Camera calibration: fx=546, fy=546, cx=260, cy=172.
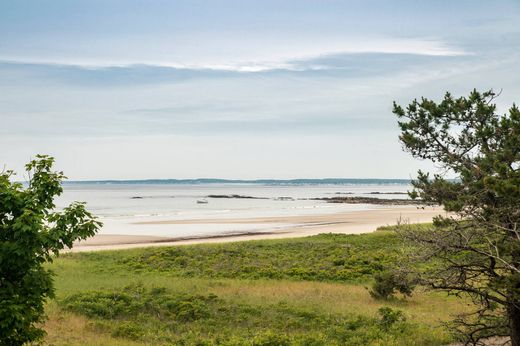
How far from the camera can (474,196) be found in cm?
1334

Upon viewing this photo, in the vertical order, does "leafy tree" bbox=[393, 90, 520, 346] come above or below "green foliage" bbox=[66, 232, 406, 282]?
above

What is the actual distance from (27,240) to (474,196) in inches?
397

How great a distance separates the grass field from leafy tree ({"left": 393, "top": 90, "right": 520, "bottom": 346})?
166 inches

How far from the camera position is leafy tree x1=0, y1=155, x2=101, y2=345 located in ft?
33.0

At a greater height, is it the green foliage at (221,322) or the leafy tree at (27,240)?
the leafy tree at (27,240)

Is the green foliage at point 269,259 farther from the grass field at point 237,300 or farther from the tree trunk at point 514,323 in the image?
the tree trunk at point 514,323

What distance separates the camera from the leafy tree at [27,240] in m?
10.0

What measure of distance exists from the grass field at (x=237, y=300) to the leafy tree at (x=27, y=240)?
646 cm

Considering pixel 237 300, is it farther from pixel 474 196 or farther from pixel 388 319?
pixel 474 196

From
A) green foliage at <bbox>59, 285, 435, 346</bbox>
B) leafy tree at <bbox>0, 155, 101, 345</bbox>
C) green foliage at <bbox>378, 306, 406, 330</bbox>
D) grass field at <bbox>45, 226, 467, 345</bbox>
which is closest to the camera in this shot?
leafy tree at <bbox>0, 155, 101, 345</bbox>

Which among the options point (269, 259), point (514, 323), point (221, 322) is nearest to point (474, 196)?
point (514, 323)

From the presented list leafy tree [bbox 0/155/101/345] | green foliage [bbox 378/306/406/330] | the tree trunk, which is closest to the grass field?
green foliage [bbox 378/306/406/330]

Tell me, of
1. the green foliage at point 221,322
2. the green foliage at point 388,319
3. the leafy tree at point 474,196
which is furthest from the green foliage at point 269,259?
the leafy tree at point 474,196

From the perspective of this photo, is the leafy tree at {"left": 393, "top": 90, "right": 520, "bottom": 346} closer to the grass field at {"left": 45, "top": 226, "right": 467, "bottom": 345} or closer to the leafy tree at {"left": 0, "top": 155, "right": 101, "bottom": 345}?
the grass field at {"left": 45, "top": 226, "right": 467, "bottom": 345}
